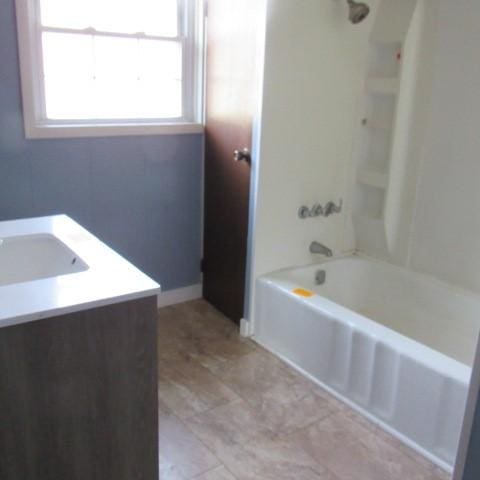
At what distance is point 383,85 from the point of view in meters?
2.86

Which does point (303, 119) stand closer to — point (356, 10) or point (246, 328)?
point (356, 10)

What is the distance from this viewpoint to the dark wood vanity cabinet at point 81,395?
1280mm

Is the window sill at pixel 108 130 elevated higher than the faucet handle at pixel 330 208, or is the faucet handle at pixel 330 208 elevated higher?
the window sill at pixel 108 130

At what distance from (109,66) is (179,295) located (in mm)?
1347

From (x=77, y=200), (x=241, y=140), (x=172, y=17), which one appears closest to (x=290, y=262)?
(x=241, y=140)

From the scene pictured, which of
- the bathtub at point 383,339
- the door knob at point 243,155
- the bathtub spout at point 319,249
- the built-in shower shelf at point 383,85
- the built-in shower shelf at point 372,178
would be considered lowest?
the bathtub at point 383,339

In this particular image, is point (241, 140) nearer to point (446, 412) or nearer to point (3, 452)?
point (446, 412)

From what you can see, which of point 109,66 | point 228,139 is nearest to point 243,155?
point 228,139

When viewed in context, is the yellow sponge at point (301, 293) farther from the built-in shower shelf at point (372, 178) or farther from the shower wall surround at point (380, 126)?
the built-in shower shelf at point (372, 178)

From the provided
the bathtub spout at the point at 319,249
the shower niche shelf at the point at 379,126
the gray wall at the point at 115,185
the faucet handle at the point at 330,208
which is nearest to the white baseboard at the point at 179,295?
the gray wall at the point at 115,185

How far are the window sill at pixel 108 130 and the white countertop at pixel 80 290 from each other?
1.02 metres

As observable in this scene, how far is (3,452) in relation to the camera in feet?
4.25

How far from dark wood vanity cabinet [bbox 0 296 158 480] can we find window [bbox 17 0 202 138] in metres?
1.49

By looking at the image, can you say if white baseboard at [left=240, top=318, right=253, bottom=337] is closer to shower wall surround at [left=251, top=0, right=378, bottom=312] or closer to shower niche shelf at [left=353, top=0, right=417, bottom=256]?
shower wall surround at [left=251, top=0, right=378, bottom=312]
